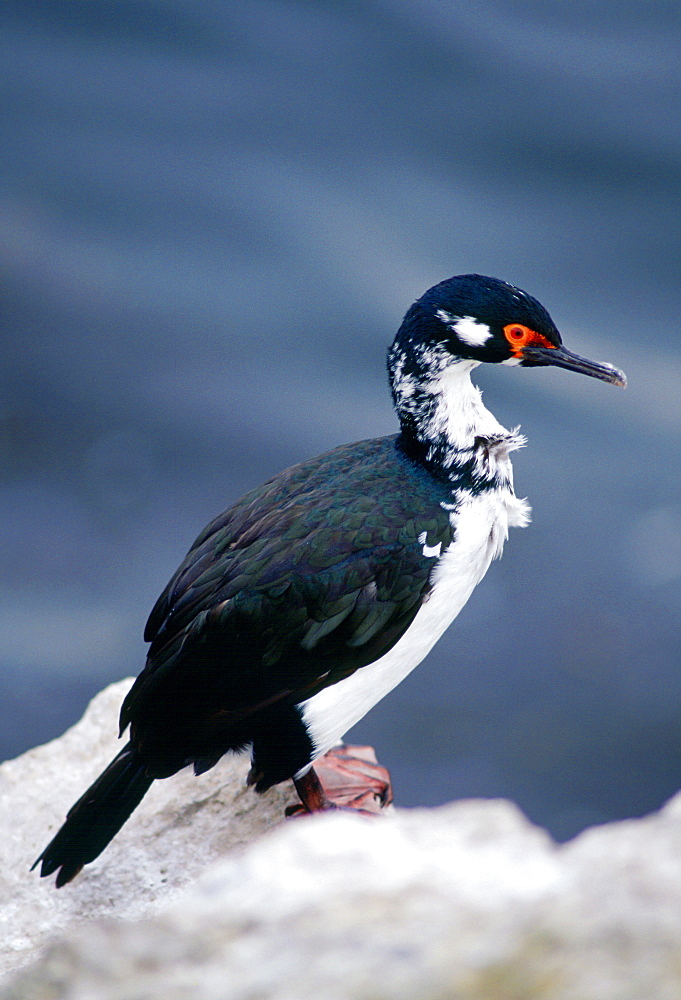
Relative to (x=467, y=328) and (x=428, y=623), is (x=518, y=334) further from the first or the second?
(x=428, y=623)

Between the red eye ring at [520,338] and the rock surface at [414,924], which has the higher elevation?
the red eye ring at [520,338]

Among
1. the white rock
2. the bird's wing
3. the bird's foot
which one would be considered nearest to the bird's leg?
the bird's foot

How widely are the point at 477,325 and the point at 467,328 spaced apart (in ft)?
0.10

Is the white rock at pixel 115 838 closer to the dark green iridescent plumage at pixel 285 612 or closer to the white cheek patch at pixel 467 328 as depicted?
the dark green iridescent plumage at pixel 285 612

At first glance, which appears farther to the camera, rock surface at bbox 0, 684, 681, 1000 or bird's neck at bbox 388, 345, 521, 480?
bird's neck at bbox 388, 345, 521, 480

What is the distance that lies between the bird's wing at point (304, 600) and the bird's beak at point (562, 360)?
1.80 feet

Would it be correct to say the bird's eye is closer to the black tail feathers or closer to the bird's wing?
the bird's wing

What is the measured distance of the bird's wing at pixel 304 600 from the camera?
2.99m

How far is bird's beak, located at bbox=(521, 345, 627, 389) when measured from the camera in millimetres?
3283

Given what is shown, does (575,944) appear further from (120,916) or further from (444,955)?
(120,916)

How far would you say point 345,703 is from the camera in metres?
3.20

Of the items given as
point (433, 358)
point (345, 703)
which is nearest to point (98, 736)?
point (345, 703)

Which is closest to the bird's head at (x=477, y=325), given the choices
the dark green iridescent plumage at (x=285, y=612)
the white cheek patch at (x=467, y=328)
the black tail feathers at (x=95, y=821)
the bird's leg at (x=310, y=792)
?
the white cheek patch at (x=467, y=328)

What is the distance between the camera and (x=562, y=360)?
3311 millimetres
